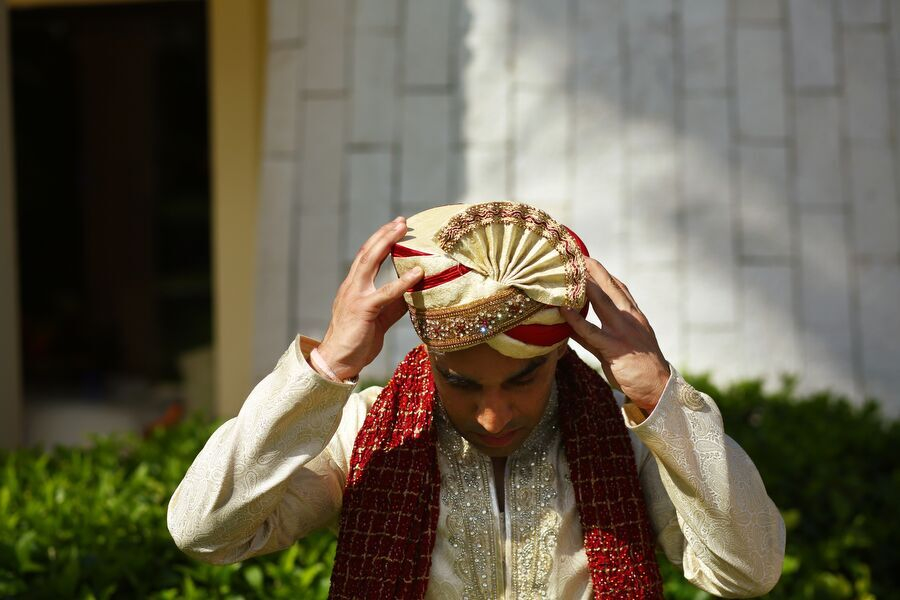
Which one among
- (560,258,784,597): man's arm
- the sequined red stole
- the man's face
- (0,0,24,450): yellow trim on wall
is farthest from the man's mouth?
(0,0,24,450): yellow trim on wall

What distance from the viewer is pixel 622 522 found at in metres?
2.17

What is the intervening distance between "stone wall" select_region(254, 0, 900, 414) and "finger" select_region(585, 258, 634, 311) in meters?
3.53

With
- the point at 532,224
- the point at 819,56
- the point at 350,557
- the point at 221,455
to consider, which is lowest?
the point at 350,557

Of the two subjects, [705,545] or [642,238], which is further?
[642,238]

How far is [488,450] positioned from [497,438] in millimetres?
78

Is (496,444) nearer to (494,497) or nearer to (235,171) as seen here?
(494,497)

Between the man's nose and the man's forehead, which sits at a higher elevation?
the man's forehead

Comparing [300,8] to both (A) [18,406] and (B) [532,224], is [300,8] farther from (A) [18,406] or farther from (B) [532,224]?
(B) [532,224]

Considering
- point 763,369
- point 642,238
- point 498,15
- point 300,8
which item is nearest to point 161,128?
point 300,8

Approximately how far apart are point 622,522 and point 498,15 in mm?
3911

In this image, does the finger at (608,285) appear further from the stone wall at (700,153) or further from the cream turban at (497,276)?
the stone wall at (700,153)

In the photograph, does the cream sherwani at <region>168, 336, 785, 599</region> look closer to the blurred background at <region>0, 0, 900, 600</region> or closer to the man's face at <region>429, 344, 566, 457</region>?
the man's face at <region>429, 344, 566, 457</region>

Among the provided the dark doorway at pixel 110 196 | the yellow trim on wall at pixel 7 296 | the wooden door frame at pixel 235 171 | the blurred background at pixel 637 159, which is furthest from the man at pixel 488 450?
the dark doorway at pixel 110 196

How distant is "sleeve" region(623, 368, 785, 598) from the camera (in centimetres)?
201
